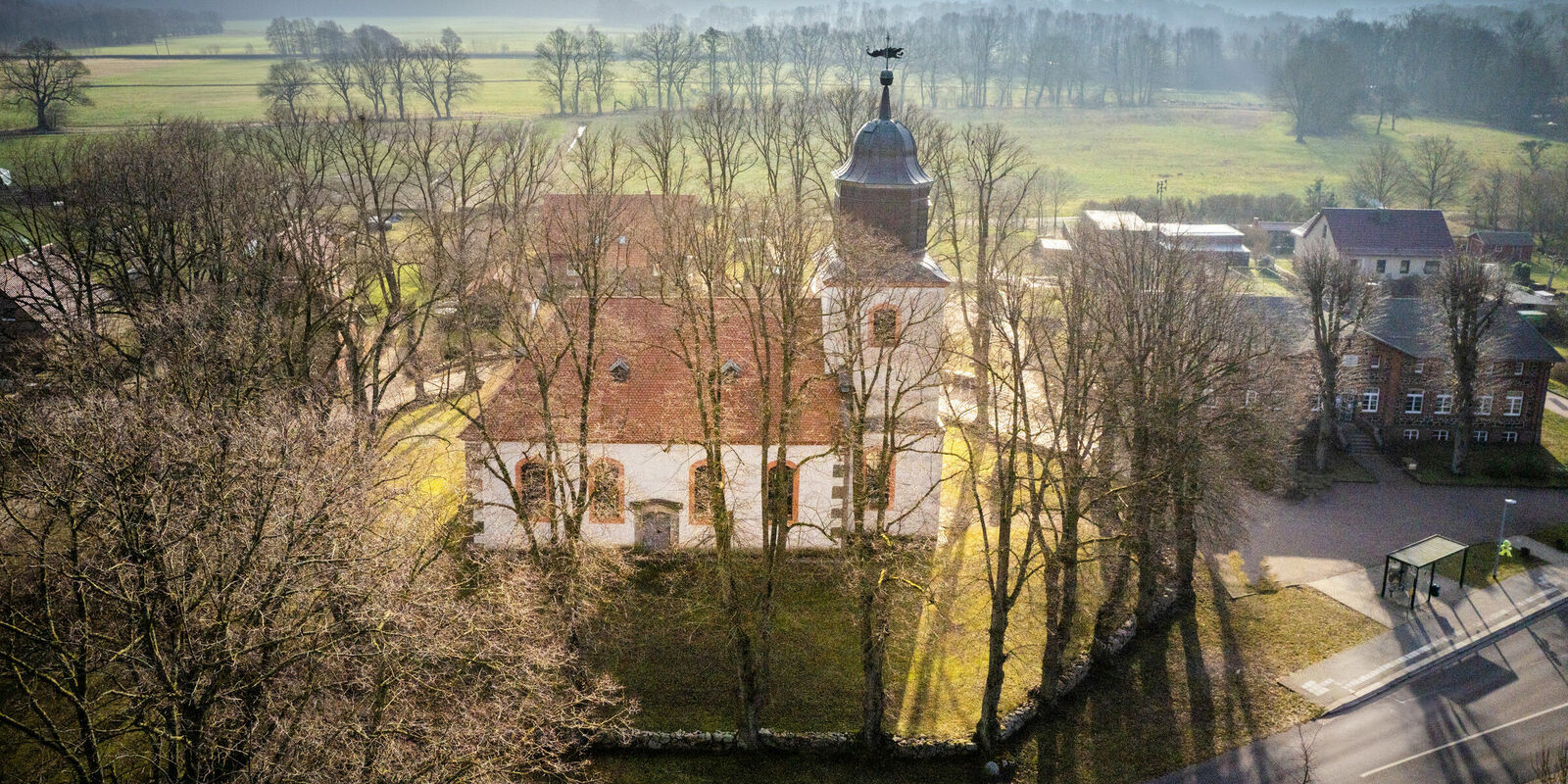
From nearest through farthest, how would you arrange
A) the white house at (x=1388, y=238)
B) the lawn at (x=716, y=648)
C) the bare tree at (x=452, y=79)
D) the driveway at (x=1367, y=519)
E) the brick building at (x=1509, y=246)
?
1. the lawn at (x=716, y=648)
2. the driveway at (x=1367, y=519)
3. the white house at (x=1388, y=238)
4. the brick building at (x=1509, y=246)
5. the bare tree at (x=452, y=79)

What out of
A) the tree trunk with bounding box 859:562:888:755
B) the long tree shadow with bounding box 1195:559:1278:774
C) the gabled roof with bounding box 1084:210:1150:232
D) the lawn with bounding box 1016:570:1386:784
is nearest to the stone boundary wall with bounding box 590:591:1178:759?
the tree trunk with bounding box 859:562:888:755

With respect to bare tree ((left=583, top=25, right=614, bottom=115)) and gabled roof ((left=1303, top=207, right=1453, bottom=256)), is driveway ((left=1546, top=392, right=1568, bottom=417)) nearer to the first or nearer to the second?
gabled roof ((left=1303, top=207, right=1453, bottom=256))

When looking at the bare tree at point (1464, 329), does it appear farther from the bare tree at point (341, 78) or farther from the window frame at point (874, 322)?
the bare tree at point (341, 78)

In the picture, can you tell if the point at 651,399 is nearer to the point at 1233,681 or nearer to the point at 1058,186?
the point at 1233,681

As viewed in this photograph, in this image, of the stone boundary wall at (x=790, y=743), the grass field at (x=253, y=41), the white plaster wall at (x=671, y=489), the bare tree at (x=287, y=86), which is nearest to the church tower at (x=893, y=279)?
the white plaster wall at (x=671, y=489)

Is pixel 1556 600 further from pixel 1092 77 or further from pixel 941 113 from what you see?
pixel 1092 77

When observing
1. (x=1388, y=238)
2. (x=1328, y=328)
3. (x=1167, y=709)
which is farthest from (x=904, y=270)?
(x=1388, y=238)

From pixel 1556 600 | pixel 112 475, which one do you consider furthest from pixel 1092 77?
pixel 112 475
